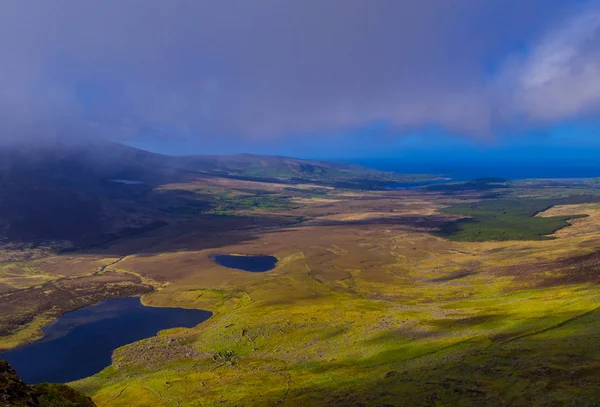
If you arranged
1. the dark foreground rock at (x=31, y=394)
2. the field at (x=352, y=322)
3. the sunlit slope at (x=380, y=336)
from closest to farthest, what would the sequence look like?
the dark foreground rock at (x=31, y=394) → the sunlit slope at (x=380, y=336) → the field at (x=352, y=322)

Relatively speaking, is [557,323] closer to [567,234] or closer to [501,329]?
[501,329]

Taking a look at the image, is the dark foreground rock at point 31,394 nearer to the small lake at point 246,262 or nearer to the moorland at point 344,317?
the moorland at point 344,317

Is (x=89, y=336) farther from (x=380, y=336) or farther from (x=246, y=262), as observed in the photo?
(x=246, y=262)

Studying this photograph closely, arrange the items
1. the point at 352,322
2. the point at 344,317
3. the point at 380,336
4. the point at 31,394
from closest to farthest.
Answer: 1. the point at 31,394
2. the point at 380,336
3. the point at 352,322
4. the point at 344,317

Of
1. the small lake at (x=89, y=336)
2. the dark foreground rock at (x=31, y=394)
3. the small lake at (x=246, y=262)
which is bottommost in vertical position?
the small lake at (x=89, y=336)

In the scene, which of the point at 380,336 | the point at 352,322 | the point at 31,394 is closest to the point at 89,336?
the point at 352,322

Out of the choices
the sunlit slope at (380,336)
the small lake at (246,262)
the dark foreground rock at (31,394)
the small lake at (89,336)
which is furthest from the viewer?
the small lake at (246,262)

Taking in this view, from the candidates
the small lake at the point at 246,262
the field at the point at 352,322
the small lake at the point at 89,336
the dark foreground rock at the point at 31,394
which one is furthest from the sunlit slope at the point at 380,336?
the dark foreground rock at the point at 31,394
